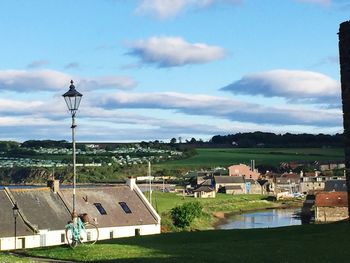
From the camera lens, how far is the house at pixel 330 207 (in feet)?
249

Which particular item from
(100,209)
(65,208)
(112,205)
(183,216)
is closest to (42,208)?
(65,208)

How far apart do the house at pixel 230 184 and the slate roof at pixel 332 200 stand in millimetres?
74654

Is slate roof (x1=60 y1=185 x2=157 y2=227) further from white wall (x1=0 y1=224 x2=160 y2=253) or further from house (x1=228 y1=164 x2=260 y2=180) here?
house (x1=228 y1=164 x2=260 y2=180)

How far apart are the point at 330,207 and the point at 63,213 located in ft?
126

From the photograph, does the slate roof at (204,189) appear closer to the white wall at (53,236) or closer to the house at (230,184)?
the house at (230,184)

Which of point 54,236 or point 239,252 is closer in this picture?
point 239,252

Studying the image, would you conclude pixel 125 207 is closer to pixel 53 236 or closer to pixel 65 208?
pixel 65 208

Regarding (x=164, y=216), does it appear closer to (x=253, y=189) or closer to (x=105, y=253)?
(x=105, y=253)

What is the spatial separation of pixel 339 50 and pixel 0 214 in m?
29.5

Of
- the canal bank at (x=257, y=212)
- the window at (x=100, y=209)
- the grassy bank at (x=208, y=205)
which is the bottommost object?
the canal bank at (x=257, y=212)

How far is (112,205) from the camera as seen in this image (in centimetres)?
5512

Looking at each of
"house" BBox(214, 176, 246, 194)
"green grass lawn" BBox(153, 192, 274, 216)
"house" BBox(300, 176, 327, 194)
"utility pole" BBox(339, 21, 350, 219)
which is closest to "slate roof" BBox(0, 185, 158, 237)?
"utility pole" BBox(339, 21, 350, 219)

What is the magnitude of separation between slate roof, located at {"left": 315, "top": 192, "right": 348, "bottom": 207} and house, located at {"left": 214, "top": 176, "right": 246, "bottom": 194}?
74654 millimetres

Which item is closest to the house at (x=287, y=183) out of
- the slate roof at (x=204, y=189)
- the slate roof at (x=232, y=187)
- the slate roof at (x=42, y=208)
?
the slate roof at (x=232, y=187)
